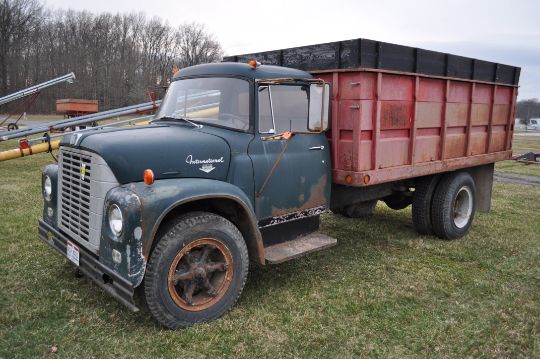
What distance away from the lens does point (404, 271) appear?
17.0 feet

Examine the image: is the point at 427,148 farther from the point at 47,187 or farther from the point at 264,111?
the point at 47,187

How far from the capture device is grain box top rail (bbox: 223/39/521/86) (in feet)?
15.5

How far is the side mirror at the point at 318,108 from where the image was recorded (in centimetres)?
435

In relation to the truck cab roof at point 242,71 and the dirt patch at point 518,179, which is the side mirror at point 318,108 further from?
the dirt patch at point 518,179

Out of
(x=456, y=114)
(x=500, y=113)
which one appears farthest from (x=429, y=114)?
(x=500, y=113)

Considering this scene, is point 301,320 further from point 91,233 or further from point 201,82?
point 201,82

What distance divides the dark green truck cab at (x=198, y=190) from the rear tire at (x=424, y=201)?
206 cm

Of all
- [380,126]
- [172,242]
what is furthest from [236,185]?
[380,126]

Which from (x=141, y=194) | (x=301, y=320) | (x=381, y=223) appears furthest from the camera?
(x=381, y=223)

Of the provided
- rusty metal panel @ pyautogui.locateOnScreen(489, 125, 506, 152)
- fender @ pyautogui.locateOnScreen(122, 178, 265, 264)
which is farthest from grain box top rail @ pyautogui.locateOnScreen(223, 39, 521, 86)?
fender @ pyautogui.locateOnScreen(122, 178, 265, 264)

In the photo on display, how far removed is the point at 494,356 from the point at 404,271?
180 centimetres

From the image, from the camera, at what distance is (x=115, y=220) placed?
3.40 meters

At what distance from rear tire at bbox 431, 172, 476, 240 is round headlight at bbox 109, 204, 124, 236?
4618 millimetres

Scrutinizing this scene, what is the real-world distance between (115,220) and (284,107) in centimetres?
200
